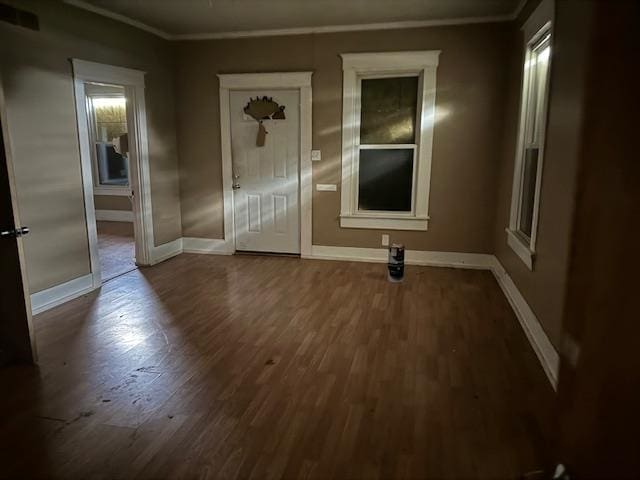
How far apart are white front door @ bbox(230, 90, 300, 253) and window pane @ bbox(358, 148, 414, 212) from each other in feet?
2.65

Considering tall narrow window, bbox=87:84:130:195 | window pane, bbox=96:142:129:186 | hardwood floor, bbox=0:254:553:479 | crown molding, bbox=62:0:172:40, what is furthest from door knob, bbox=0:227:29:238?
window pane, bbox=96:142:129:186

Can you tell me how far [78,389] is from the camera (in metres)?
2.50

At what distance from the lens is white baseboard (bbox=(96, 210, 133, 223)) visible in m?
7.93

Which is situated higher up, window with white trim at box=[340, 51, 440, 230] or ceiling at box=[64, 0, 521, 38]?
ceiling at box=[64, 0, 521, 38]

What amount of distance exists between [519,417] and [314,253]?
3443mm

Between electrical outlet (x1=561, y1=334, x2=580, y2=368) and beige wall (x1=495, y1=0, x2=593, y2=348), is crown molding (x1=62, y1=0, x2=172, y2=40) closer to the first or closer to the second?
beige wall (x1=495, y1=0, x2=593, y2=348)

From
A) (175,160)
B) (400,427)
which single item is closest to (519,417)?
(400,427)

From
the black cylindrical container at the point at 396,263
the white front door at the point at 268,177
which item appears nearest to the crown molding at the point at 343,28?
the white front door at the point at 268,177

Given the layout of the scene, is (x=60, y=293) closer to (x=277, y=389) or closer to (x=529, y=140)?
(x=277, y=389)

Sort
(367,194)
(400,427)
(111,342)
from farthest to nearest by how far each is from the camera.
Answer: (367,194) → (111,342) → (400,427)

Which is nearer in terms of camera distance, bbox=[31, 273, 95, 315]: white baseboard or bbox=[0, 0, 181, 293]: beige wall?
bbox=[0, 0, 181, 293]: beige wall

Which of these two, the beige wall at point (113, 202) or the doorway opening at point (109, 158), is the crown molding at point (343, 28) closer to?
the doorway opening at point (109, 158)

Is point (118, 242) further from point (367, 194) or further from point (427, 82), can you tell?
point (427, 82)

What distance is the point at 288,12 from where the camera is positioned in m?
4.29
